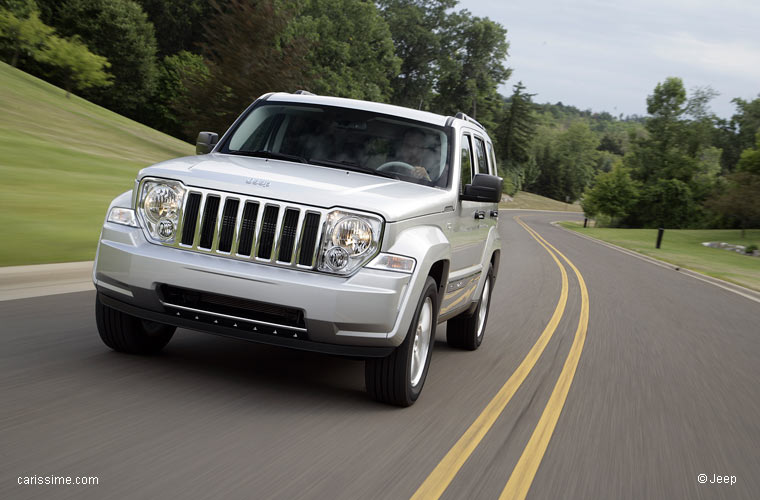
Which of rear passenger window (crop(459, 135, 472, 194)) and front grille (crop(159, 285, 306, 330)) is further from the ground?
rear passenger window (crop(459, 135, 472, 194))

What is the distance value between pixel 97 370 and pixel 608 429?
3.61 metres

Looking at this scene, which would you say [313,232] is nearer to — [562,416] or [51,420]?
[51,420]

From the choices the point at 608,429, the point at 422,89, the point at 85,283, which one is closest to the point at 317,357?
the point at 608,429

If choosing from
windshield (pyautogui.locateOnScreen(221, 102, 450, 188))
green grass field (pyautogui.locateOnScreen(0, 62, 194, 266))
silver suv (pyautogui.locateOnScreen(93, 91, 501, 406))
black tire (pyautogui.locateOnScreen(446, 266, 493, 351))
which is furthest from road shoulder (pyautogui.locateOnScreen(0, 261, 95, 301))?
black tire (pyautogui.locateOnScreen(446, 266, 493, 351))

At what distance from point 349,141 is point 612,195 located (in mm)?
76469

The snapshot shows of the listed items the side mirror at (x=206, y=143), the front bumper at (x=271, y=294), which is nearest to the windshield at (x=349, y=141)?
the side mirror at (x=206, y=143)

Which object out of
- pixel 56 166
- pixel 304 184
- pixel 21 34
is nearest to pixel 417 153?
pixel 304 184

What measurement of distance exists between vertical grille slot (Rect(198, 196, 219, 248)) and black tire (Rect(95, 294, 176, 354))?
1.01 meters

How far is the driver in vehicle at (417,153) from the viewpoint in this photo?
6172 mm

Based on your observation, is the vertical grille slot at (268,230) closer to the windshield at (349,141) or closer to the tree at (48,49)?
the windshield at (349,141)

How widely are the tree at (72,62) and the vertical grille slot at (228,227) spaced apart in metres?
48.5

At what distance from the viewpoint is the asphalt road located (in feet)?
12.4

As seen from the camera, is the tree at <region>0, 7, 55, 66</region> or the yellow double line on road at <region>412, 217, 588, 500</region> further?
the tree at <region>0, 7, 55, 66</region>

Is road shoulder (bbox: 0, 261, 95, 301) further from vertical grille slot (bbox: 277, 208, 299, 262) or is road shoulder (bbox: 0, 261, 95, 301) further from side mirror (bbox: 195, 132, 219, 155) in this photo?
vertical grille slot (bbox: 277, 208, 299, 262)
